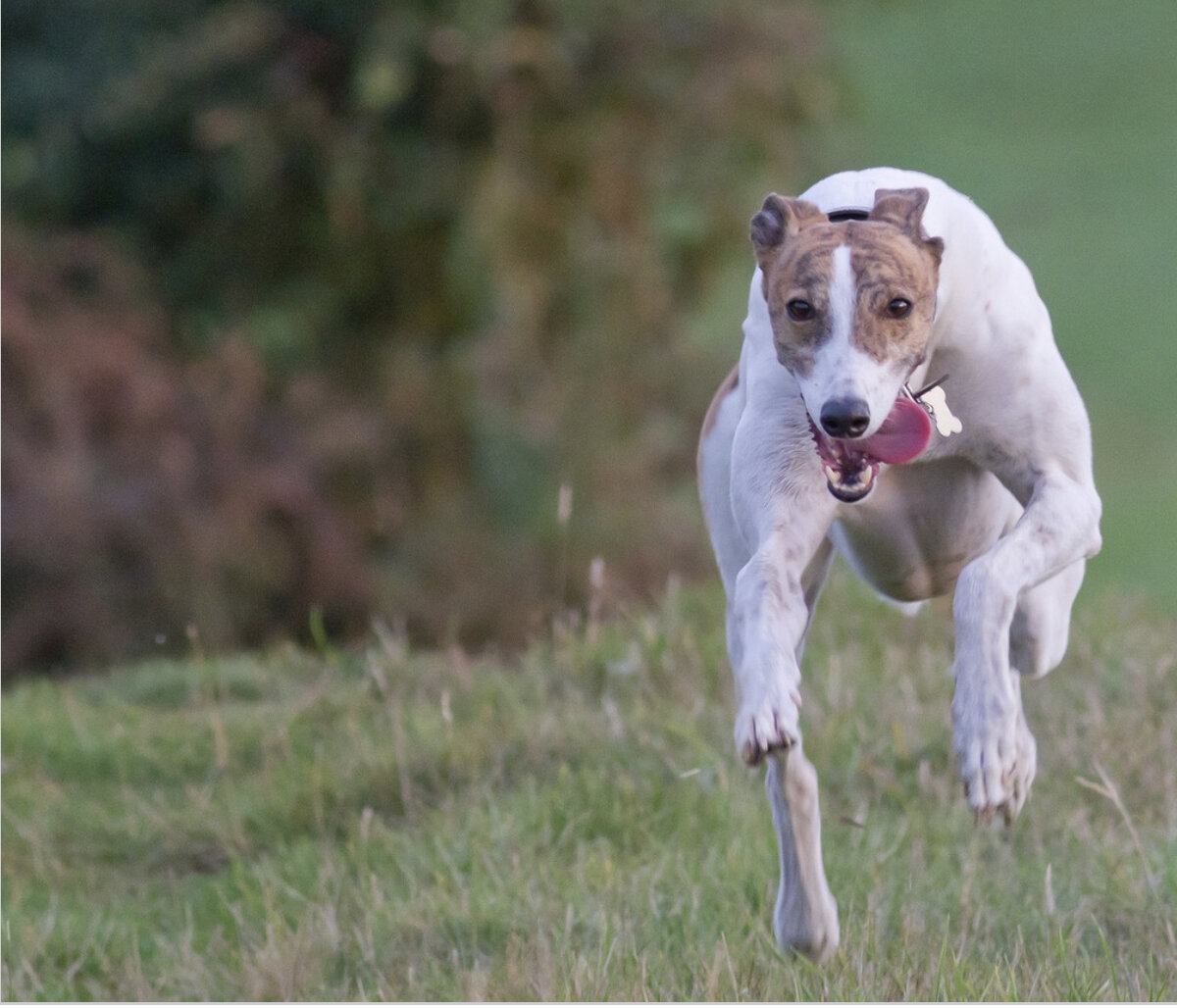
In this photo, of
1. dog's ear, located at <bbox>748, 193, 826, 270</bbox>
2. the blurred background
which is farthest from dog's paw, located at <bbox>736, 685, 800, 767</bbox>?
the blurred background

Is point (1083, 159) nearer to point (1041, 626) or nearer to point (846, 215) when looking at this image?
point (1041, 626)

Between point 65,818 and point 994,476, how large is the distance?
3016 mm

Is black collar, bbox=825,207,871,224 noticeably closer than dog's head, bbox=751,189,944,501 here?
No

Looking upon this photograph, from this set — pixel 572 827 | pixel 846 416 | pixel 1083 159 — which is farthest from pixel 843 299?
pixel 1083 159

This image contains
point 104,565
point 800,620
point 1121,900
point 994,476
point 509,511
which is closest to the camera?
point 800,620

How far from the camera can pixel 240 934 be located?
4.31m

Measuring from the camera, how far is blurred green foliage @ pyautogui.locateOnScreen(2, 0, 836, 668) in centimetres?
906

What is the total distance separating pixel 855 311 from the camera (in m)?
3.05

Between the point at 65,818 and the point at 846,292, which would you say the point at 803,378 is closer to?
the point at 846,292

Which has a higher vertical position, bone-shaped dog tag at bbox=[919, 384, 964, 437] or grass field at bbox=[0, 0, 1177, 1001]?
bone-shaped dog tag at bbox=[919, 384, 964, 437]

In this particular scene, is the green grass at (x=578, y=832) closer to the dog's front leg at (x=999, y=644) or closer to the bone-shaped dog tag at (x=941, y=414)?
the dog's front leg at (x=999, y=644)

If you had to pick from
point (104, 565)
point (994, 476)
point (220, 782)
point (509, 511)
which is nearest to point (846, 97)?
point (509, 511)

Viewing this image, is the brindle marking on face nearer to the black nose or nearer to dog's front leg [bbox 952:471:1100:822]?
the black nose

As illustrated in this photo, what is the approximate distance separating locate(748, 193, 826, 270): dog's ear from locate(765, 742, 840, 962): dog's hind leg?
3.36 ft
